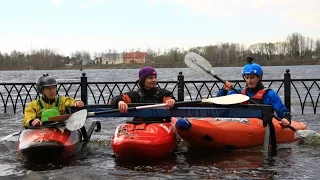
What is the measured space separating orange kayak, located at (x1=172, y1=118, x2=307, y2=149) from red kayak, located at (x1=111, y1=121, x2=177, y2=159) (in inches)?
17.2

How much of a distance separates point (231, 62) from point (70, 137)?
111 m

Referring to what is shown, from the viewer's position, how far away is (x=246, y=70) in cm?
778

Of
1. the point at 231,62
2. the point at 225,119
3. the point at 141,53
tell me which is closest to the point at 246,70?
the point at 225,119

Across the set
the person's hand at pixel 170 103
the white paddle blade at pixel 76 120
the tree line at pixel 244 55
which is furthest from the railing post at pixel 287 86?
the tree line at pixel 244 55

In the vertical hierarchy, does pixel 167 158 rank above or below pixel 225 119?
below

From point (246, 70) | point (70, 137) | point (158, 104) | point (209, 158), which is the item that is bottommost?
point (209, 158)

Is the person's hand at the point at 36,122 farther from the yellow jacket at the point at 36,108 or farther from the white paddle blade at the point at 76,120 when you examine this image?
the white paddle blade at the point at 76,120

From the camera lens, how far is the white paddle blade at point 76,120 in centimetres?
668

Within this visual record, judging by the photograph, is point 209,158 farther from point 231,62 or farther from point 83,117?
point 231,62

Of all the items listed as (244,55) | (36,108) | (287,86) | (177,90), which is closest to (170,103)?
(36,108)

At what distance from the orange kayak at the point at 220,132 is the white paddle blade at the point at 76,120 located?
153 centimetres

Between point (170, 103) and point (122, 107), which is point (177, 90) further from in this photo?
point (122, 107)

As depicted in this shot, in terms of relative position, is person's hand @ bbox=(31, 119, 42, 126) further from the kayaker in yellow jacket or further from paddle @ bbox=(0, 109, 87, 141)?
paddle @ bbox=(0, 109, 87, 141)

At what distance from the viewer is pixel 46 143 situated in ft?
21.1
